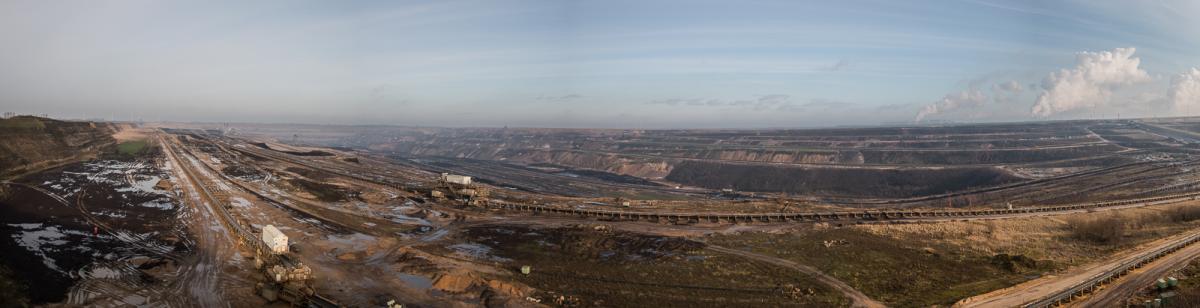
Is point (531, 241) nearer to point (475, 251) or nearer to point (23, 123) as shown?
point (475, 251)

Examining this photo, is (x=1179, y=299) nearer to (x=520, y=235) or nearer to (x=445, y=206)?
(x=520, y=235)

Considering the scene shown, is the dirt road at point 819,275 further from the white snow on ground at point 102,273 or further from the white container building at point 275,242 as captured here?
the white snow on ground at point 102,273

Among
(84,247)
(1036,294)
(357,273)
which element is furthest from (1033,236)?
(84,247)

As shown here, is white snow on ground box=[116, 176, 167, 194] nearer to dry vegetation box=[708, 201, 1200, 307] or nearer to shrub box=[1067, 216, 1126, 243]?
dry vegetation box=[708, 201, 1200, 307]

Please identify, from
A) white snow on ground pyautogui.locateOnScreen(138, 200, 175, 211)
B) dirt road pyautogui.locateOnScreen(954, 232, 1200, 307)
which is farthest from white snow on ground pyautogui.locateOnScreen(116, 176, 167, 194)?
dirt road pyautogui.locateOnScreen(954, 232, 1200, 307)

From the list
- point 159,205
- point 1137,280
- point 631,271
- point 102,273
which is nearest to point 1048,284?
point 1137,280

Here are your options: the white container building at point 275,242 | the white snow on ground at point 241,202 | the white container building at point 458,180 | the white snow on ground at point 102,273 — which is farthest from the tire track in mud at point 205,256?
the white container building at point 458,180
